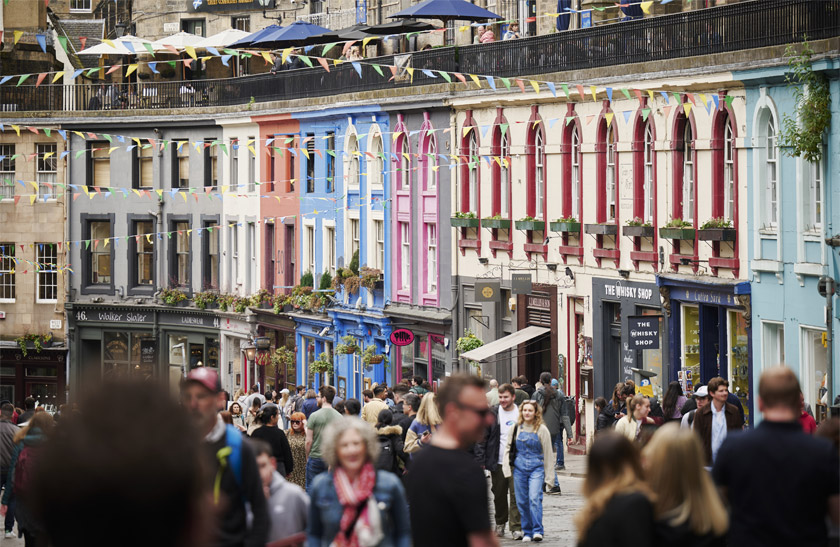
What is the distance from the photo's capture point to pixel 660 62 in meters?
29.0

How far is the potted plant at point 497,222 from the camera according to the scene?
116 ft

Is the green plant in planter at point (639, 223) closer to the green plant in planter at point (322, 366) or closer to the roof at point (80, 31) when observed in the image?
the green plant in planter at point (322, 366)

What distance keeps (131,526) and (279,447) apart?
1329 centimetres

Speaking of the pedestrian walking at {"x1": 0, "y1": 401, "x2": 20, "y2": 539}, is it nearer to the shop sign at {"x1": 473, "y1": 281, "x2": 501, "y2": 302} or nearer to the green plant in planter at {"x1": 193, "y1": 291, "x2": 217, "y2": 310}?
the shop sign at {"x1": 473, "y1": 281, "x2": 501, "y2": 302}

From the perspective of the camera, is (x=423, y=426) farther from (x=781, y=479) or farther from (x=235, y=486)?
(x=781, y=479)

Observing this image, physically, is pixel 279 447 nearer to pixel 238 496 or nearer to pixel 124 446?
pixel 238 496

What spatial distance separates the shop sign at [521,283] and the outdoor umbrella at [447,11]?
628 centimetres

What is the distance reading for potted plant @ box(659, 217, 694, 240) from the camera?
28141mm

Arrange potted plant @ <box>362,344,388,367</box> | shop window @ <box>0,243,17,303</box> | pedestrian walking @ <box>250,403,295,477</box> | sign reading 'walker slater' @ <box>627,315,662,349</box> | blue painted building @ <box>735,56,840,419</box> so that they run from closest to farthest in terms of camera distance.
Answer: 1. pedestrian walking @ <box>250,403,295,477</box>
2. blue painted building @ <box>735,56,840,419</box>
3. sign reading 'walker slater' @ <box>627,315,662,349</box>
4. potted plant @ <box>362,344,388,367</box>
5. shop window @ <box>0,243,17,303</box>

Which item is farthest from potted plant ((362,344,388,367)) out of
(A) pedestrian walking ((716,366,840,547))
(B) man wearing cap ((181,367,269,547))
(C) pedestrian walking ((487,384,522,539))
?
(A) pedestrian walking ((716,366,840,547))

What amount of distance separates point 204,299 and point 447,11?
1600 cm

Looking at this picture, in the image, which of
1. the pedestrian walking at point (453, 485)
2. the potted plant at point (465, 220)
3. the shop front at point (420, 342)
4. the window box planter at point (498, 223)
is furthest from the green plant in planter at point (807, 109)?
the pedestrian walking at point (453, 485)

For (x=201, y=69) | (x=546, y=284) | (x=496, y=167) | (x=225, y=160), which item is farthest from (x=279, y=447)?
(x=201, y=69)

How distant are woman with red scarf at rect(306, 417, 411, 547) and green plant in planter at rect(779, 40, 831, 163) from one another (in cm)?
1736
